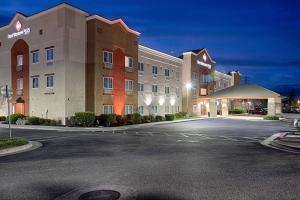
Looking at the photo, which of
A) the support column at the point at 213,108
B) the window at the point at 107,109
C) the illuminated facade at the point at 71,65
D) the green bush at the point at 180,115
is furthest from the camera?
the support column at the point at 213,108

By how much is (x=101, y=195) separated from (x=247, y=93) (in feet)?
149

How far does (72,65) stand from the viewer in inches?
1200

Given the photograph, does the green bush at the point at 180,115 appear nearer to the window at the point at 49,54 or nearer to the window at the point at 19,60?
the window at the point at 49,54

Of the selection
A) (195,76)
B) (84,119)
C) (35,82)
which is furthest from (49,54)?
(195,76)

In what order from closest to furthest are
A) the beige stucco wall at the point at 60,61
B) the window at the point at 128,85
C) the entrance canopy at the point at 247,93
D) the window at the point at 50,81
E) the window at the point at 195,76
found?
the beige stucco wall at the point at 60,61 < the window at the point at 50,81 < the window at the point at 128,85 < the entrance canopy at the point at 247,93 < the window at the point at 195,76

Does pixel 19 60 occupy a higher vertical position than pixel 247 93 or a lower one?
higher

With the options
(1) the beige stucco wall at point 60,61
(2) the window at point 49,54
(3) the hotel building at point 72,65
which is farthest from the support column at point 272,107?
(2) the window at point 49,54

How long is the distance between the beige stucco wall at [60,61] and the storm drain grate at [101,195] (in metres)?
23.3

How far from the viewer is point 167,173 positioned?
9.47 m

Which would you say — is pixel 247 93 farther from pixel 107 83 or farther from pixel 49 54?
pixel 49 54

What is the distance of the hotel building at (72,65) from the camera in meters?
30.2

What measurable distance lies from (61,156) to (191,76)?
135 feet

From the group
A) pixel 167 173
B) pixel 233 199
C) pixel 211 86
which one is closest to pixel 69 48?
pixel 167 173

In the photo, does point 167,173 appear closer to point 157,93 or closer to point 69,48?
point 69,48
